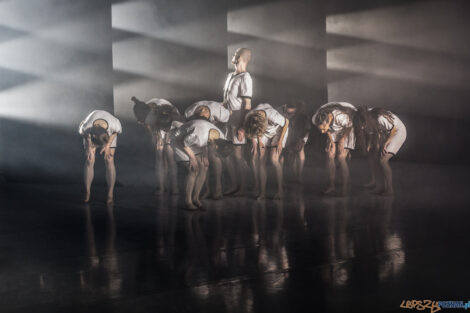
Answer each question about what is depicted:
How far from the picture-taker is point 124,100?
29.3 feet

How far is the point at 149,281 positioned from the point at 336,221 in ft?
7.55

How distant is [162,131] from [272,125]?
1.52 m

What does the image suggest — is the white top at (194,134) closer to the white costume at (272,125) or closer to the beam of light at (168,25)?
the white costume at (272,125)

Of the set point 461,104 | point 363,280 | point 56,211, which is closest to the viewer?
point 363,280

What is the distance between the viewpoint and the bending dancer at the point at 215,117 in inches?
230

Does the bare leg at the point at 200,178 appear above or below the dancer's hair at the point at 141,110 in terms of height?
below

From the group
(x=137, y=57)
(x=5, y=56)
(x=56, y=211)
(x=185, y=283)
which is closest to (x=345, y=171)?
(x=56, y=211)

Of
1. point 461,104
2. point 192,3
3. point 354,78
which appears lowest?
point 461,104

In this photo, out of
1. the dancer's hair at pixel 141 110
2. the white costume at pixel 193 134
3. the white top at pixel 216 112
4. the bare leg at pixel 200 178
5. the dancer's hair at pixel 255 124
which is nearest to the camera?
the white costume at pixel 193 134

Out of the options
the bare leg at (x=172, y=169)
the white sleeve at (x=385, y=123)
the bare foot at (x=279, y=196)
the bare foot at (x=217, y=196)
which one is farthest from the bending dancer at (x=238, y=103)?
the white sleeve at (x=385, y=123)

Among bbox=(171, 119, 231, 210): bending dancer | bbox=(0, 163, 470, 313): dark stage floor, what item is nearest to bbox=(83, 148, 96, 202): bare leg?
bbox=(0, 163, 470, 313): dark stage floor

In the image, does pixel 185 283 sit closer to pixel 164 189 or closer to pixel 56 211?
pixel 56 211

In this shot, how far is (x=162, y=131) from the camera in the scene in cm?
693

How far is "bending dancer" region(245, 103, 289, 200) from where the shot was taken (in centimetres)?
604
